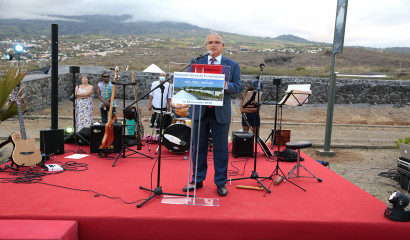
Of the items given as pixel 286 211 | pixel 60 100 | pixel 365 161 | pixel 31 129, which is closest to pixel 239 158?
pixel 286 211

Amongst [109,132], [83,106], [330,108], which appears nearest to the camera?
[109,132]

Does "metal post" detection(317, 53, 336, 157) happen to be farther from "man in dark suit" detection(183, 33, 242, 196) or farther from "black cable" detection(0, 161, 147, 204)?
"black cable" detection(0, 161, 147, 204)

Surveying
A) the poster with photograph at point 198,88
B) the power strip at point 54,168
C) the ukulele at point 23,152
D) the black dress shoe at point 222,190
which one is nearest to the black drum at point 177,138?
the power strip at point 54,168

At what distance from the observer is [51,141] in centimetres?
609

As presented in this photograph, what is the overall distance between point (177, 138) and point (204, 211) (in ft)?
10.5

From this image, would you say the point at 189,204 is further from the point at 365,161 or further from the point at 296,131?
the point at 296,131

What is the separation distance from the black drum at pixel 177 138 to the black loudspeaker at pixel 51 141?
1928 millimetres

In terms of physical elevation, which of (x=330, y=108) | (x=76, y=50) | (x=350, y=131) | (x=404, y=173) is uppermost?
(x=76, y=50)

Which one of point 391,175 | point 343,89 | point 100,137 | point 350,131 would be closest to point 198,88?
point 100,137

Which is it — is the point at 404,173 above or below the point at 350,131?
above

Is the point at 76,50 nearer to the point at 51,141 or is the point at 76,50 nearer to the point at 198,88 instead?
the point at 51,141

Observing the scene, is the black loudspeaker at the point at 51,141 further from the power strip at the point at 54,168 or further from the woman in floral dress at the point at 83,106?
the woman in floral dress at the point at 83,106

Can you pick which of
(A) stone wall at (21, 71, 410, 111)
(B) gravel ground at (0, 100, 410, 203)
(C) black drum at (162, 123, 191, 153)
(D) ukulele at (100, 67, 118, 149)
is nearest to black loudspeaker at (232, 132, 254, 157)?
(C) black drum at (162, 123, 191, 153)

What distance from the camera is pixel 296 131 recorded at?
12.4 m
